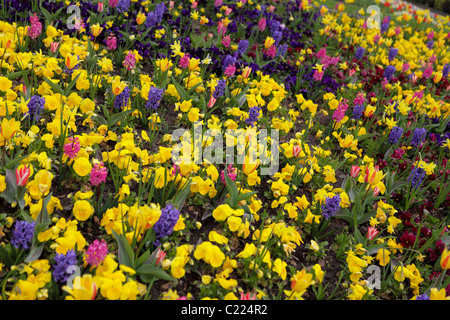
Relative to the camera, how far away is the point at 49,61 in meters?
3.12

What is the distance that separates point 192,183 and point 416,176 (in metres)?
2.15

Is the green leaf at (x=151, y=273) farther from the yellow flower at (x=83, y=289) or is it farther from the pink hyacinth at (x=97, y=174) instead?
the pink hyacinth at (x=97, y=174)

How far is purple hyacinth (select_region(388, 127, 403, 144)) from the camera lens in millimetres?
3787

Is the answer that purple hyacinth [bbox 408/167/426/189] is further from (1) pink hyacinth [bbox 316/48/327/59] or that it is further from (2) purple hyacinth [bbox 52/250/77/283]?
(2) purple hyacinth [bbox 52/250/77/283]

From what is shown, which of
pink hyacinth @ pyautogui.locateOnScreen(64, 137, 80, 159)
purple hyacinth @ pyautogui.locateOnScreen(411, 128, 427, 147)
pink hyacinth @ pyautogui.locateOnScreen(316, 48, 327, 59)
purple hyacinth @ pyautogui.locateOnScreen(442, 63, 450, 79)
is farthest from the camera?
purple hyacinth @ pyautogui.locateOnScreen(442, 63, 450, 79)

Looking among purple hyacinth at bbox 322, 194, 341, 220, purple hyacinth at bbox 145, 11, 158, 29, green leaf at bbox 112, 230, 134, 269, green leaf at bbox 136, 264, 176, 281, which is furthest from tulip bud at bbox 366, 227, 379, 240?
purple hyacinth at bbox 145, 11, 158, 29

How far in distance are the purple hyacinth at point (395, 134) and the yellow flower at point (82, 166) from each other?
302cm

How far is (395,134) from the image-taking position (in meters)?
3.79

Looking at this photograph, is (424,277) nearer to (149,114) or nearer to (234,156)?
(234,156)

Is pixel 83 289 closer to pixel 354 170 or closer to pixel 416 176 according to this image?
pixel 354 170

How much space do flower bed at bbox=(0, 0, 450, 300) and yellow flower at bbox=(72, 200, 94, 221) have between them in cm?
1

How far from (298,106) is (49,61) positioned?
2.77 meters

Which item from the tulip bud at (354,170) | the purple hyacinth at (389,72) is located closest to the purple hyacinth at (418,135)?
the tulip bud at (354,170)
